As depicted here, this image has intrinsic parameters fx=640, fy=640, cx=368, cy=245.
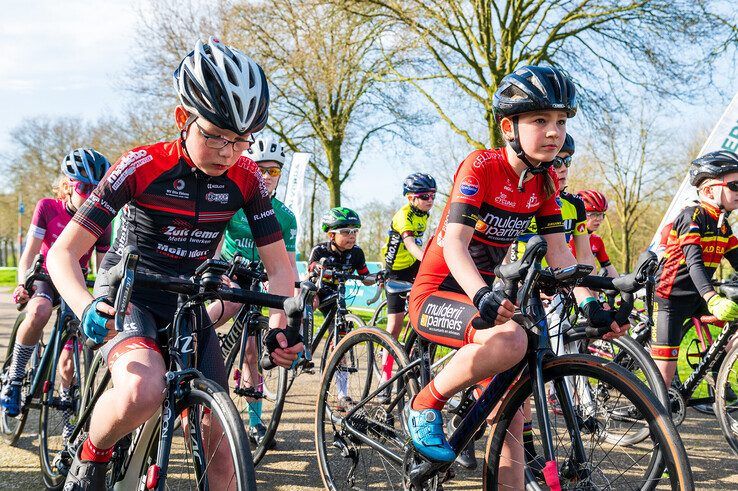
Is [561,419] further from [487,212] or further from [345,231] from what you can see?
[345,231]

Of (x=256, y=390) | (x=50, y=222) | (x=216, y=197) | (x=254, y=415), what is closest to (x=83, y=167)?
(x=50, y=222)

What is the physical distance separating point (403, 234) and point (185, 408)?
516 centimetres

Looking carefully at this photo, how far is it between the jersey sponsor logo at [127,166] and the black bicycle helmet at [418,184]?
4940 mm

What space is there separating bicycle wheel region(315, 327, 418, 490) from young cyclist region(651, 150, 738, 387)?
2677mm

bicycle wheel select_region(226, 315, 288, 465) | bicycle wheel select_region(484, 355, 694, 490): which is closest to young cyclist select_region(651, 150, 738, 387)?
bicycle wheel select_region(484, 355, 694, 490)

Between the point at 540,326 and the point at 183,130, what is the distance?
70.3 inches

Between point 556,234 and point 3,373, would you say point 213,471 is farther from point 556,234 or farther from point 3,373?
point 3,373

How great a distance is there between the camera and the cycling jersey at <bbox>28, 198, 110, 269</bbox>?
5082 millimetres

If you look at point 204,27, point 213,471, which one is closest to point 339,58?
point 204,27

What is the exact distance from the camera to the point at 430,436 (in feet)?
9.56

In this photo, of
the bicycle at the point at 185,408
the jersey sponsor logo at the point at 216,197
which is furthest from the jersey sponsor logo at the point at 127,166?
the bicycle at the point at 185,408

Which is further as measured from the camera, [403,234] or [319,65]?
[319,65]

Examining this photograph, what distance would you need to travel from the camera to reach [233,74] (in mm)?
2717

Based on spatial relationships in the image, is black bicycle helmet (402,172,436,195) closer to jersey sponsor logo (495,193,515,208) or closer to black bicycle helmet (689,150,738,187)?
black bicycle helmet (689,150,738,187)
